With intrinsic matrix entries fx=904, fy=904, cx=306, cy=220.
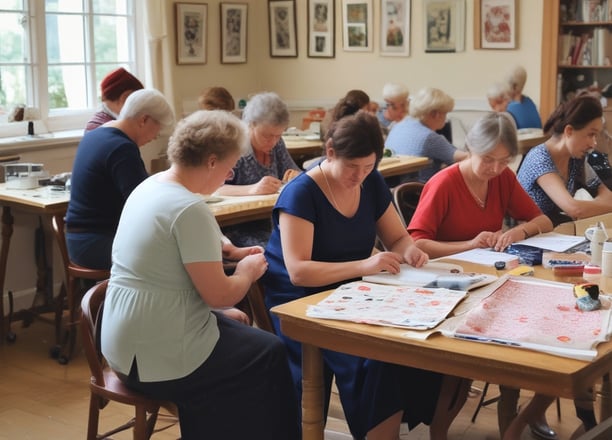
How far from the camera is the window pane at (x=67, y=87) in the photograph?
21.4 ft

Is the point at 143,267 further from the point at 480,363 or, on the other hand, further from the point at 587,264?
the point at 587,264

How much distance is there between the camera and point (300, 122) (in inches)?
340

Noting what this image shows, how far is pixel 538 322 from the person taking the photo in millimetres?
2301

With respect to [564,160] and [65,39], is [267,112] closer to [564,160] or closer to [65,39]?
[564,160]

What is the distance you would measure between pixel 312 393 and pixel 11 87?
441 centimetres

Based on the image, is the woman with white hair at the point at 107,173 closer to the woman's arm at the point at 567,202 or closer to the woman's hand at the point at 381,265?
the woman's hand at the point at 381,265

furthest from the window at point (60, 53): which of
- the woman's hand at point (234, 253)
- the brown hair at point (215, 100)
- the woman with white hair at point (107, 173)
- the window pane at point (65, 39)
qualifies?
the woman's hand at point (234, 253)

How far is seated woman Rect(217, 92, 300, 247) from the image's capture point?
14.2 feet

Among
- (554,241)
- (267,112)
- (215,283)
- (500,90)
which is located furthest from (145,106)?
(500,90)

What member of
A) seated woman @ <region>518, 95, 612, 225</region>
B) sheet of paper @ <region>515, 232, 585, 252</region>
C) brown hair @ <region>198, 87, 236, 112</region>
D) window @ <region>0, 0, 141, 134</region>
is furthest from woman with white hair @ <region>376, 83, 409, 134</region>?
sheet of paper @ <region>515, 232, 585, 252</region>

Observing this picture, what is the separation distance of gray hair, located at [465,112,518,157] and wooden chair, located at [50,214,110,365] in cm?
176

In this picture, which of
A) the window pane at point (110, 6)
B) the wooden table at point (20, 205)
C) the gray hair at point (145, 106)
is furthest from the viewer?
the window pane at point (110, 6)

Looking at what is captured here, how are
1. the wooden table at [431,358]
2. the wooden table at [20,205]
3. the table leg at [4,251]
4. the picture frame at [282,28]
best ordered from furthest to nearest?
the picture frame at [282,28]
the table leg at [4,251]
the wooden table at [20,205]
the wooden table at [431,358]

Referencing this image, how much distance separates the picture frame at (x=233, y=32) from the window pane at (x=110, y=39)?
4.06 ft
